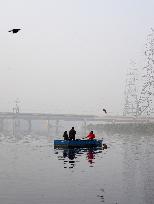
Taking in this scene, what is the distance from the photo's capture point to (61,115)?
18775cm

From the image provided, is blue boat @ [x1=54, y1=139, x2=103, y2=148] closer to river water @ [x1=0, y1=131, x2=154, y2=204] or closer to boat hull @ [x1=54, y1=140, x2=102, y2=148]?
boat hull @ [x1=54, y1=140, x2=102, y2=148]

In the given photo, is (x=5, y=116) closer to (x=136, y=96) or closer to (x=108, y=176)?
(x=136, y=96)

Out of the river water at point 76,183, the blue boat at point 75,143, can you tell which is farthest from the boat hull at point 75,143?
the river water at point 76,183

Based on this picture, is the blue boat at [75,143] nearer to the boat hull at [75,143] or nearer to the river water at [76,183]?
the boat hull at [75,143]

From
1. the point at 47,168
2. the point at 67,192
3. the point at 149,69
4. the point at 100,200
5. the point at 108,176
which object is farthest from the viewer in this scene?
the point at 149,69

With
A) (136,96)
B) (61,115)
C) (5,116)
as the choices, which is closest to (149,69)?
(136,96)

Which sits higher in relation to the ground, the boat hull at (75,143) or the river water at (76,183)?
the boat hull at (75,143)

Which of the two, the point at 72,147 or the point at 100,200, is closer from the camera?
the point at 100,200

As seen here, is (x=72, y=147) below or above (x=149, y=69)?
below

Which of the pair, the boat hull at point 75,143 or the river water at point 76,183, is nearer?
the river water at point 76,183

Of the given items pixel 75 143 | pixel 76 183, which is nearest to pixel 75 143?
pixel 75 143

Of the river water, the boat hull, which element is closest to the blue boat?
the boat hull

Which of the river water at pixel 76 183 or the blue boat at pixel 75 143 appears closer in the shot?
the river water at pixel 76 183

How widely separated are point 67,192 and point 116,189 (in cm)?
287
